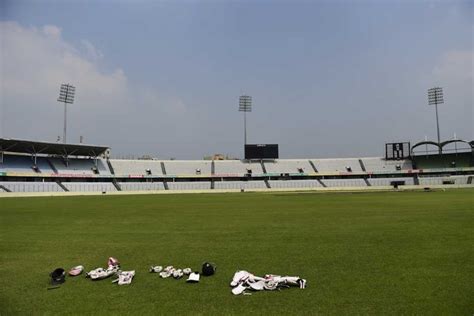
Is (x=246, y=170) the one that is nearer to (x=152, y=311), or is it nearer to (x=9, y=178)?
(x=9, y=178)

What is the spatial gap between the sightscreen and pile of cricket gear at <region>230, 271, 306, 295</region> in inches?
3522

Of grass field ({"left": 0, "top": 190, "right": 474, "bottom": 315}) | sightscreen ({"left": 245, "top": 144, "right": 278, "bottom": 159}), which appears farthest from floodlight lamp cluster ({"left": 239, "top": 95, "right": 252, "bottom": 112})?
grass field ({"left": 0, "top": 190, "right": 474, "bottom": 315})

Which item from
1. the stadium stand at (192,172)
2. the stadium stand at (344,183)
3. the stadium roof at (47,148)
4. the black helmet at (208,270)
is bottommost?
the black helmet at (208,270)

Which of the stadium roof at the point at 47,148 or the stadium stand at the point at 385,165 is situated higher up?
the stadium roof at the point at 47,148

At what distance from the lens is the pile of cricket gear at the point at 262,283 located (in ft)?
24.1

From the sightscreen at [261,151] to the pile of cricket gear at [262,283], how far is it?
89464mm

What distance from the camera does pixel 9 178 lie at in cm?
6719

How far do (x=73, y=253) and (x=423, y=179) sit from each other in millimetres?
90979

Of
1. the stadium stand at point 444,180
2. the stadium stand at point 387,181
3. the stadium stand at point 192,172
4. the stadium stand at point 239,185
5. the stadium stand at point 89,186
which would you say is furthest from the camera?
the stadium stand at point 387,181

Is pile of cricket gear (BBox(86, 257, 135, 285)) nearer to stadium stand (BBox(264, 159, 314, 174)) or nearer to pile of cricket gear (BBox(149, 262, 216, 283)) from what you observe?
pile of cricket gear (BBox(149, 262, 216, 283))

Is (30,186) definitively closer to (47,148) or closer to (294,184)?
(47,148)

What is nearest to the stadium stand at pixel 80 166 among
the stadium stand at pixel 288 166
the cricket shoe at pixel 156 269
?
the stadium stand at pixel 288 166

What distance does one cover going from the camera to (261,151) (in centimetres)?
9775

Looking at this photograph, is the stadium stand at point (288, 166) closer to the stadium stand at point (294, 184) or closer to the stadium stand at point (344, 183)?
the stadium stand at point (294, 184)
